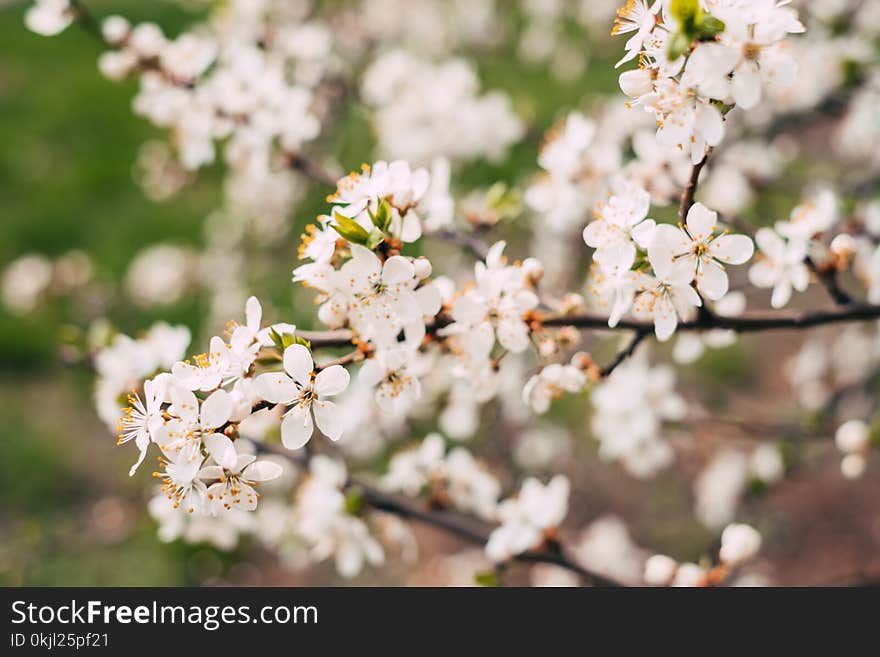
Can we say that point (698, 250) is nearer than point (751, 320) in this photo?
Yes

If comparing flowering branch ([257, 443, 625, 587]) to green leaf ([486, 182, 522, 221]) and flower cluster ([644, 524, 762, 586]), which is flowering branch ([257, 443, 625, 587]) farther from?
green leaf ([486, 182, 522, 221])

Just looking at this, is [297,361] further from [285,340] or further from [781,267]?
[781,267]

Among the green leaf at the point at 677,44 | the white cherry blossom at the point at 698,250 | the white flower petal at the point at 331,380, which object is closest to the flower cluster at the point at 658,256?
the white cherry blossom at the point at 698,250

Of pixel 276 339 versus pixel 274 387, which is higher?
pixel 276 339

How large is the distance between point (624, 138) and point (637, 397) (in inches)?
40.6

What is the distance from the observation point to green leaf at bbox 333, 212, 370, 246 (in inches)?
51.4

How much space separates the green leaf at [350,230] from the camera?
1.31 meters

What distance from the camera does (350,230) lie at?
1.32 metres

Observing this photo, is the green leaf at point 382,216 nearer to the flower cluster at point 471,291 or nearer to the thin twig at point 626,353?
the flower cluster at point 471,291

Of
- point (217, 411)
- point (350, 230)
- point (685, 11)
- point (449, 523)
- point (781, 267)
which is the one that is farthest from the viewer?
point (449, 523)

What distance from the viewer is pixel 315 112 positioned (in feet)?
12.0

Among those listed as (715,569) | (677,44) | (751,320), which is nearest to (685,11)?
(677,44)

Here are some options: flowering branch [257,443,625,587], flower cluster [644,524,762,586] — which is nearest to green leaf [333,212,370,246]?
flowering branch [257,443,625,587]

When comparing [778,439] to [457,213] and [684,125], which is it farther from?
[684,125]
